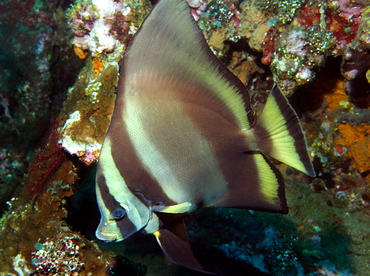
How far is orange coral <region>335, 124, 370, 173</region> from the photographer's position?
11.5 ft

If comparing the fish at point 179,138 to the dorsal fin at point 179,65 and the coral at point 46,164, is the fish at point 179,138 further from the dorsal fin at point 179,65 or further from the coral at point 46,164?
the coral at point 46,164

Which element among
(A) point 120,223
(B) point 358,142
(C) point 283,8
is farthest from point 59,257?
(B) point 358,142

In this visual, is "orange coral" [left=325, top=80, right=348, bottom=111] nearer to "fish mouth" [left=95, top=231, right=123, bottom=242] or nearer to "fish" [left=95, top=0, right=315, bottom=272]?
"fish" [left=95, top=0, right=315, bottom=272]

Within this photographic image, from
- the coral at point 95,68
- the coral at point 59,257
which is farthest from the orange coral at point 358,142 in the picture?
the coral at point 59,257

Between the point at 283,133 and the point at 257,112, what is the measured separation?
Answer: 2.37 m

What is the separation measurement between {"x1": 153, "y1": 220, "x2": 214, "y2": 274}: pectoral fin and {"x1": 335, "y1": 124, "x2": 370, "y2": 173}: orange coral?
10.1 feet

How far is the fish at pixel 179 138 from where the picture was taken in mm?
1461

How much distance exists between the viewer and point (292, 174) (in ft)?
13.8

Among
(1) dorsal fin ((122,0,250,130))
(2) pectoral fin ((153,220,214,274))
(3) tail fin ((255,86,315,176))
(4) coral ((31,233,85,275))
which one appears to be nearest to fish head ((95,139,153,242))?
(2) pectoral fin ((153,220,214,274))

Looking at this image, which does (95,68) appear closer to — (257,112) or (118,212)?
(257,112)

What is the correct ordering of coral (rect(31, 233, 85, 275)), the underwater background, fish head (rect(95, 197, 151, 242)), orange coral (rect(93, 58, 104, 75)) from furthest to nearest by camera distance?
orange coral (rect(93, 58, 104, 75))
the underwater background
coral (rect(31, 233, 85, 275))
fish head (rect(95, 197, 151, 242))

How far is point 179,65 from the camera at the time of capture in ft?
5.05

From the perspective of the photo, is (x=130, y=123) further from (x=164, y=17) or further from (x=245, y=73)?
(x=245, y=73)

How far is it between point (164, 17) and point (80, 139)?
1865mm
